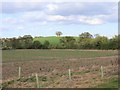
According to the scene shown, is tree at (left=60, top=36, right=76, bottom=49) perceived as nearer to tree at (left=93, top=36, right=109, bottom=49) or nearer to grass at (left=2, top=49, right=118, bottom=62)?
tree at (left=93, top=36, right=109, bottom=49)

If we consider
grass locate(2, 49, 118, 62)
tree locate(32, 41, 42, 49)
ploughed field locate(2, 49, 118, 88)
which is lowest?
grass locate(2, 49, 118, 62)

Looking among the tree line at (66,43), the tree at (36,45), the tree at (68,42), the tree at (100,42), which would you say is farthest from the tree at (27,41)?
the tree at (100,42)

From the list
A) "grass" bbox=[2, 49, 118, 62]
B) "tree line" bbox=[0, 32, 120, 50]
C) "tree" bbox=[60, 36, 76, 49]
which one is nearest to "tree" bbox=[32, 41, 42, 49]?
"tree line" bbox=[0, 32, 120, 50]

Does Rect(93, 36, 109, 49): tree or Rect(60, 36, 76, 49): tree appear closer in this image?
Rect(93, 36, 109, 49): tree

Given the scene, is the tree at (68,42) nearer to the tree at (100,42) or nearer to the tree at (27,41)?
the tree at (100,42)

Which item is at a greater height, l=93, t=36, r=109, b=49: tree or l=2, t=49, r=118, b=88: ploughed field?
l=93, t=36, r=109, b=49: tree

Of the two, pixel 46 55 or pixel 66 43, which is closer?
pixel 46 55

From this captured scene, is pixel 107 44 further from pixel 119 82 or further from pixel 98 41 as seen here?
pixel 119 82

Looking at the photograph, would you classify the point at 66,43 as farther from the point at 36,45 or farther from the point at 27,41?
the point at 27,41

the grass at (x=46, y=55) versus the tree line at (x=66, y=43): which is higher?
the tree line at (x=66, y=43)

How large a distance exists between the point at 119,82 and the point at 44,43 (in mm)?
91390

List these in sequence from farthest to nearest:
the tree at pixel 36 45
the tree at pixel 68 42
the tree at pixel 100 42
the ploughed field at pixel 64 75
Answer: the tree at pixel 68 42 → the tree at pixel 36 45 → the tree at pixel 100 42 → the ploughed field at pixel 64 75

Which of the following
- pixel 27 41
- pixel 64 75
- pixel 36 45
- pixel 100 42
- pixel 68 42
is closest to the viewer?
pixel 64 75

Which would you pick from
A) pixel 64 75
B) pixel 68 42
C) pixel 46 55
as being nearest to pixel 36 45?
pixel 68 42
